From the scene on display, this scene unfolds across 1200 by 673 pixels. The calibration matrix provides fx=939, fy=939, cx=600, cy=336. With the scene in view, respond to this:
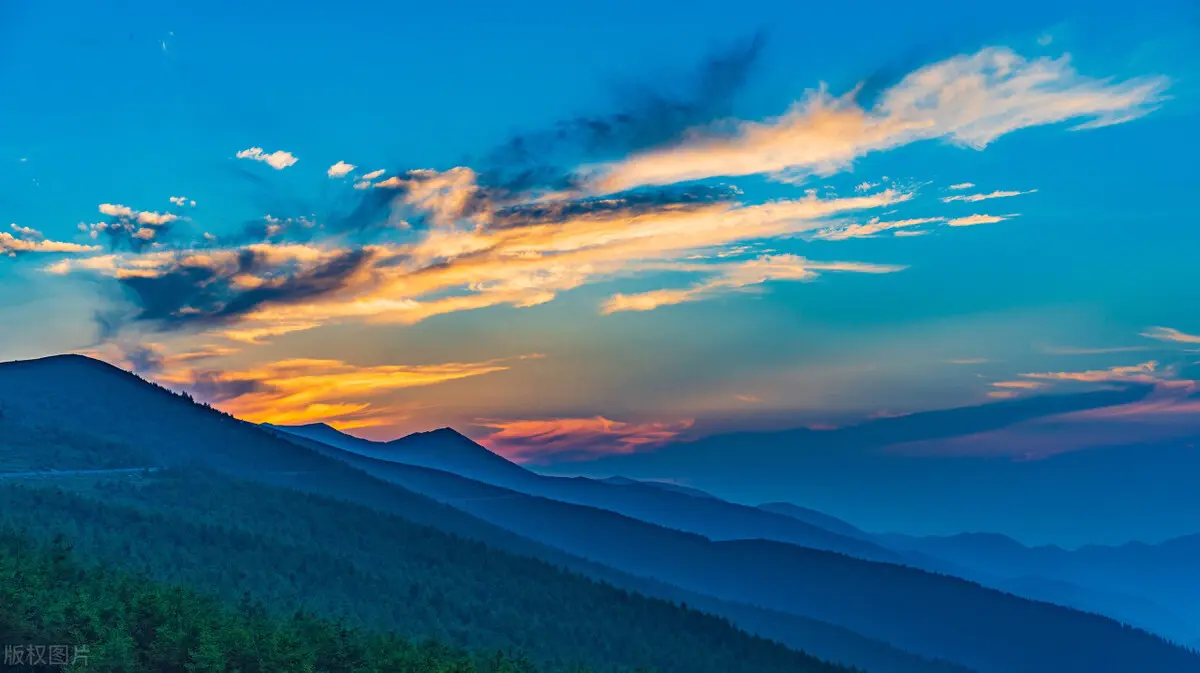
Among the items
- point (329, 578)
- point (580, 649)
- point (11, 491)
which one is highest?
point (11, 491)

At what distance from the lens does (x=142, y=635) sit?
78.6m

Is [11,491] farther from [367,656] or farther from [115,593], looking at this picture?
[367,656]

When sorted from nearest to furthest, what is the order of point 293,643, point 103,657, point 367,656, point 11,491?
point 103,657 < point 293,643 < point 367,656 < point 11,491

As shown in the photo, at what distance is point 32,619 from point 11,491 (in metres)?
123

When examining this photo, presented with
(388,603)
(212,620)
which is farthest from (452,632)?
(212,620)

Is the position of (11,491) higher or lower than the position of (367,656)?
higher

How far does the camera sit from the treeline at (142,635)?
65938mm

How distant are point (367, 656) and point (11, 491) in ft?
392

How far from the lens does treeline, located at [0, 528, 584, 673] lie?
65938mm

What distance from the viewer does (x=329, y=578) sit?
199 metres

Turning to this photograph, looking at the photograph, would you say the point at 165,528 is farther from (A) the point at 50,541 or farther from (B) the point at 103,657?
(B) the point at 103,657

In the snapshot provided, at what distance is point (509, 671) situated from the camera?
9969cm

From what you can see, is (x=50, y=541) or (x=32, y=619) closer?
(x=32, y=619)

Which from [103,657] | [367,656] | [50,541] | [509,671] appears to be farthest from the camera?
[50,541]
